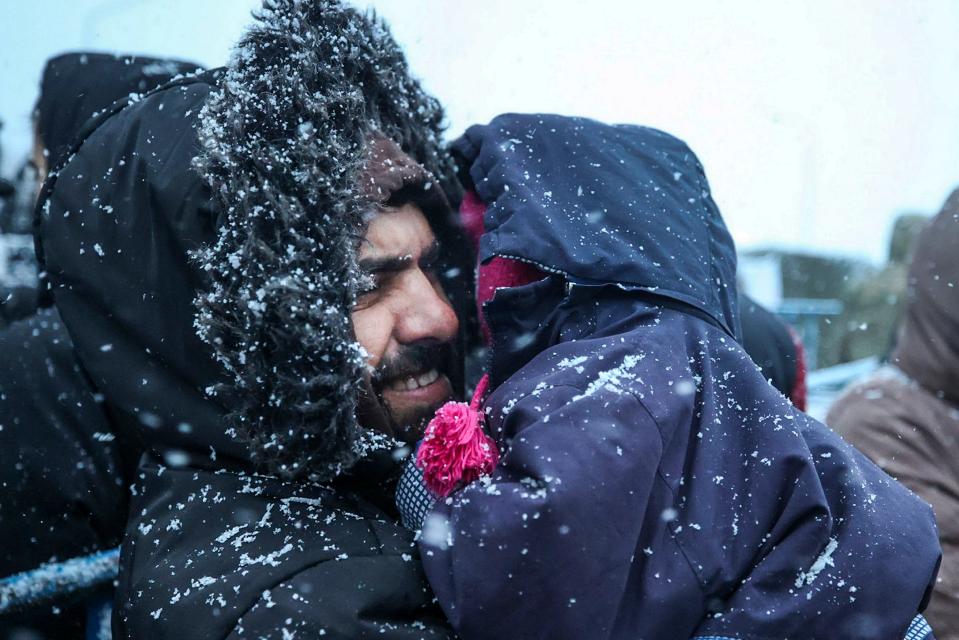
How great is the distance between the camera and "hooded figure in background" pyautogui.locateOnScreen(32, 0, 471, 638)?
1172 millimetres

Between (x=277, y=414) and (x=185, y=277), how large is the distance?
324 millimetres

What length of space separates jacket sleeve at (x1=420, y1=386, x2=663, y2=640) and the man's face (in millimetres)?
389

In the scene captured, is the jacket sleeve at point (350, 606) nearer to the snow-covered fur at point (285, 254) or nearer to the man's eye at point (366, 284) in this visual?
the snow-covered fur at point (285, 254)

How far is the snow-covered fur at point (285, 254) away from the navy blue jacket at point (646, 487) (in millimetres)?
254

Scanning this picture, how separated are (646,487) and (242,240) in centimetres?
73

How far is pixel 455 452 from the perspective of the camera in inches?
45.3

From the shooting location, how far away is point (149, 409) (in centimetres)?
139

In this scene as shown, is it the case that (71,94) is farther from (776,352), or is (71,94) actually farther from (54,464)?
(776,352)

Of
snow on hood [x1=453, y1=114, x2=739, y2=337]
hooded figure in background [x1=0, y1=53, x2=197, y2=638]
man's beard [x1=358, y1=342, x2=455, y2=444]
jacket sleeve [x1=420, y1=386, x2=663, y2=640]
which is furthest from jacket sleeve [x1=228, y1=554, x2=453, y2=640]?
hooded figure in background [x1=0, y1=53, x2=197, y2=638]

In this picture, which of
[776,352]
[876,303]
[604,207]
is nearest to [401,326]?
[604,207]

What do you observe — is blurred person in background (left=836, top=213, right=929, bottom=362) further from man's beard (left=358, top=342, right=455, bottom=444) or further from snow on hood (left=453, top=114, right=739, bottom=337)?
man's beard (left=358, top=342, right=455, bottom=444)

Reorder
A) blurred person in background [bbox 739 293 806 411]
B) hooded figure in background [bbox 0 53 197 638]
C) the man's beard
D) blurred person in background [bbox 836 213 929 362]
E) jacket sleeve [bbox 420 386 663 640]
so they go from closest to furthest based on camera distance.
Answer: jacket sleeve [bbox 420 386 663 640]
the man's beard
hooded figure in background [bbox 0 53 197 638]
blurred person in background [bbox 739 293 806 411]
blurred person in background [bbox 836 213 929 362]

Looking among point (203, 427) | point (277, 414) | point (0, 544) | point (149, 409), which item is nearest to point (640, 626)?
point (277, 414)

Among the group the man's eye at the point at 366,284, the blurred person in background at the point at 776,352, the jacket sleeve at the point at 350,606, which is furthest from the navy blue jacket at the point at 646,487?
the blurred person in background at the point at 776,352
